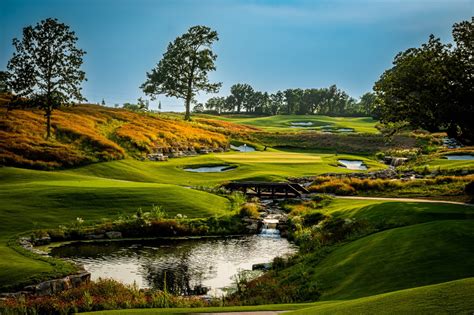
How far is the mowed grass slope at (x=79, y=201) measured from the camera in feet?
107

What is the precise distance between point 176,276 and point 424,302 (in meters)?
16.7

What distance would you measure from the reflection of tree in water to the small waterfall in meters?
8.00

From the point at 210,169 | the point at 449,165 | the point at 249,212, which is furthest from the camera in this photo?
the point at 210,169

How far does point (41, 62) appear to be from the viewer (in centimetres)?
5766

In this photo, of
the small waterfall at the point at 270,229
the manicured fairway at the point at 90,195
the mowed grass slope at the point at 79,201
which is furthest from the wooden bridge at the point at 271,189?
the small waterfall at the point at 270,229

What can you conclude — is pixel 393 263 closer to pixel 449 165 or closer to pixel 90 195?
pixel 90 195

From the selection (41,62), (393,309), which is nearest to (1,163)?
(41,62)

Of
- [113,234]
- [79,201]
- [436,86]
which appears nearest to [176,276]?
[113,234]

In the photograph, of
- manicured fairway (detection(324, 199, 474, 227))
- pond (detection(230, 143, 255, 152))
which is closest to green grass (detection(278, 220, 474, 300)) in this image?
manicured fairway (detection(324, 199, 474, 227))

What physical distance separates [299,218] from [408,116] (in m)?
11.0

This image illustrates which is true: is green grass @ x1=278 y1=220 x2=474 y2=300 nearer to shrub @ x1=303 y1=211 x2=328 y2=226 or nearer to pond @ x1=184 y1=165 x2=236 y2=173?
shrub @ x1=303 y1=211 x2=328 y2=226

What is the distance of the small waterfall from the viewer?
34.4 metres

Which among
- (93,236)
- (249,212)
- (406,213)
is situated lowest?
(93,236)

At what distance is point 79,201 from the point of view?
36719mm
